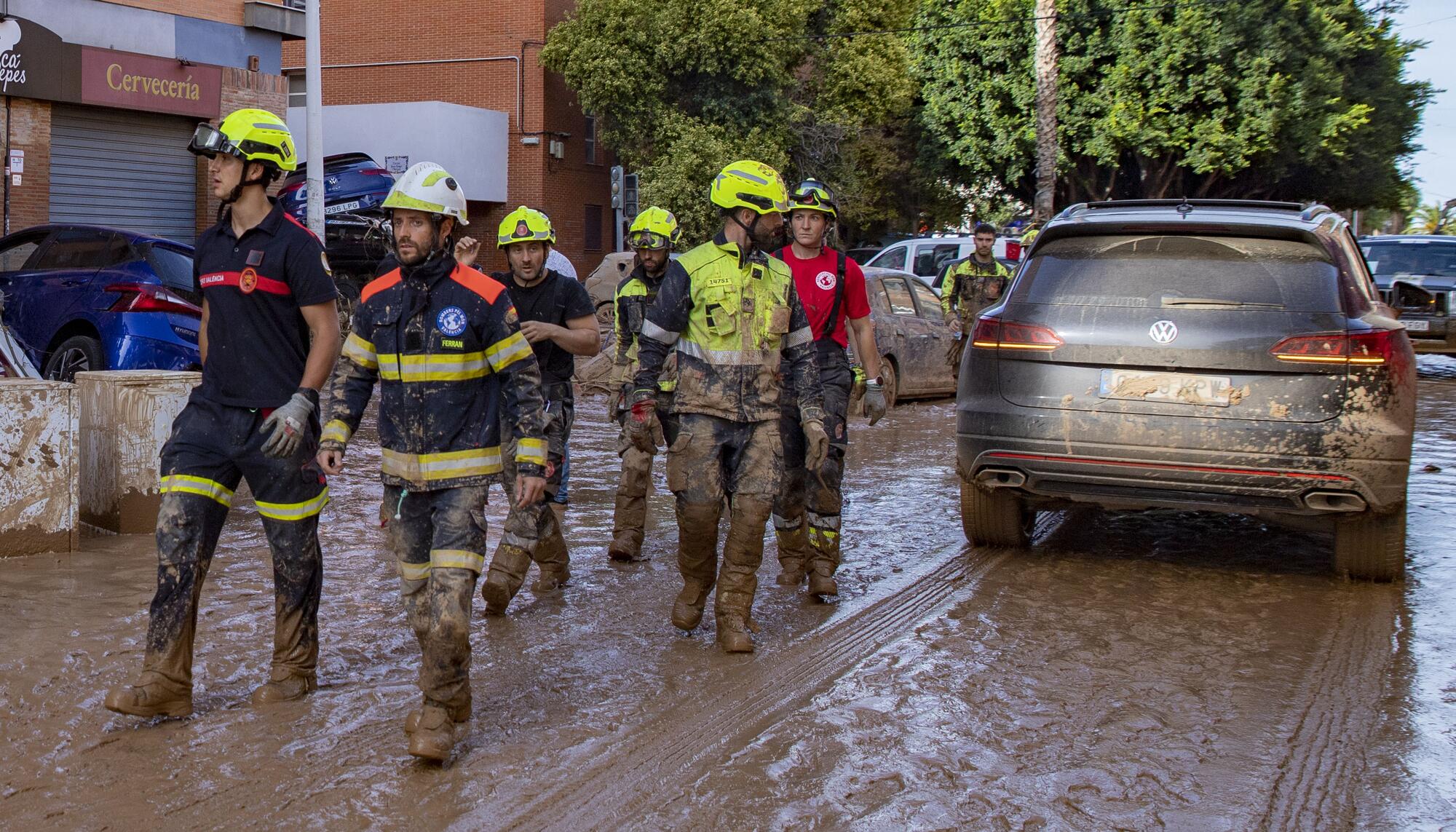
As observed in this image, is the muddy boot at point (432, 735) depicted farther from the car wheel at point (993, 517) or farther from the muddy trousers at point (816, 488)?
the car wheel at point (993, 517)

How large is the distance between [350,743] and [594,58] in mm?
27178

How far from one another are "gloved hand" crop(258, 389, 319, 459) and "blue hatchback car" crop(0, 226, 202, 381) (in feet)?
21.4

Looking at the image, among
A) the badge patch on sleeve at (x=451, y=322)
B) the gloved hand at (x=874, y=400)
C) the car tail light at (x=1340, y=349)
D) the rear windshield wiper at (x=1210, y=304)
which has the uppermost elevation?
the rear windshield wiper at (x=1210, y=304)

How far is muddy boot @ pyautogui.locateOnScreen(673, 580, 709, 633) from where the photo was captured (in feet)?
19.5

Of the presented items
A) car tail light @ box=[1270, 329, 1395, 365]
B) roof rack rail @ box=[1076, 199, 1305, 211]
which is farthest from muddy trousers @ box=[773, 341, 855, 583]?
car tail light @ box=[1270, 329, 1395, 365]

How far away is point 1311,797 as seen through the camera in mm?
4277

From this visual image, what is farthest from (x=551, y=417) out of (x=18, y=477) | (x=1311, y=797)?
(x=1311, y=797)

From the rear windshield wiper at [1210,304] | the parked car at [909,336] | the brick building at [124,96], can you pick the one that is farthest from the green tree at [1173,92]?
the rear windshield wiper at [1210,304]

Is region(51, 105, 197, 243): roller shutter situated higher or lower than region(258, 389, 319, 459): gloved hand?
higher

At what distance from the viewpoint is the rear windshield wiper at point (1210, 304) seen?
21.8 feet

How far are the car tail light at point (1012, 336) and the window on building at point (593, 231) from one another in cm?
2867

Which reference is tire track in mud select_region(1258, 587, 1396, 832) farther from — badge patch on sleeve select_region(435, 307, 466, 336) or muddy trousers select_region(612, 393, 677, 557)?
muddy trousers select_region(612, 393, 677, 557)

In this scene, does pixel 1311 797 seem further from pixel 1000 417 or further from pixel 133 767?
pixel 133 767

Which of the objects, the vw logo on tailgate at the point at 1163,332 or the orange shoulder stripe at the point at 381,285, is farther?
the vw logo on tailgate at the point at 1163,332
